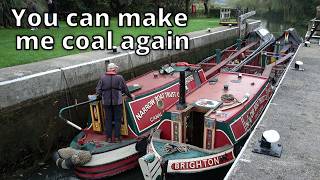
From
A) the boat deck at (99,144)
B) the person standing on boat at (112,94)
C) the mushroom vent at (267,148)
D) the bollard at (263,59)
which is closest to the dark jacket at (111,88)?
the person standing on boat at (112,94)

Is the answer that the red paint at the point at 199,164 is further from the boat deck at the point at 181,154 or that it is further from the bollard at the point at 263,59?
the bollard at the point at 263,59

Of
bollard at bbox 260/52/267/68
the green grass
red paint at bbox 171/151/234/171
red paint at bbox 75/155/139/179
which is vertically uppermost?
the green grass

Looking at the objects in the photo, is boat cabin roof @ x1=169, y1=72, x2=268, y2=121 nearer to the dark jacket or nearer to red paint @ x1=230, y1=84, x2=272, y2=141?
red paint @ x1=230, y1=84, x2=272, y2=141

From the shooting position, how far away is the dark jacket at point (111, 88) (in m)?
8.31

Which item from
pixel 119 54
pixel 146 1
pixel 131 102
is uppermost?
pixel 146 1

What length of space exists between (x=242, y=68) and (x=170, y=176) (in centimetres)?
759

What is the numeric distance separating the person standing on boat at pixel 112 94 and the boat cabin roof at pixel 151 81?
41.9 inches

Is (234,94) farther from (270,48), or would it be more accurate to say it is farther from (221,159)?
(270,48)

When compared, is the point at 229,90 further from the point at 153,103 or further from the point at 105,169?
the point at 105,169

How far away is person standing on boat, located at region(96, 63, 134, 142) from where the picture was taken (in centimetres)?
834

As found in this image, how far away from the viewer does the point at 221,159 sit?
24.5ft

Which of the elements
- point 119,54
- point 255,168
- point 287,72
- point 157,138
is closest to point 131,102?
point 157,138

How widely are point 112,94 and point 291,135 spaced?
13.4ft

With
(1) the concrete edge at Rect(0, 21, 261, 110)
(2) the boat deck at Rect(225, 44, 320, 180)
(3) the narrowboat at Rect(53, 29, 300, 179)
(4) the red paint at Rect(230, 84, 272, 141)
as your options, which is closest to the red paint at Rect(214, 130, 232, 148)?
(4) the red paint at Rect(230, 84, 272, 141)
